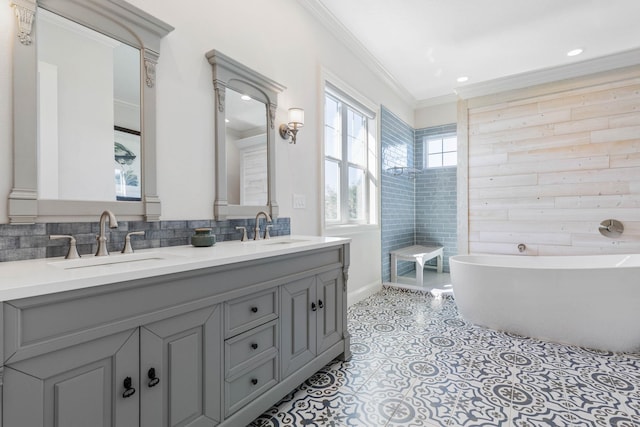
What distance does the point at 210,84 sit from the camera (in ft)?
6.77

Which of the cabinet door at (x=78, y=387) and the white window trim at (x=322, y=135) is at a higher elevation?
the white window trim at (x=322, y=135)

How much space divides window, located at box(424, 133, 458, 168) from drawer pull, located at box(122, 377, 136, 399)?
5045mm

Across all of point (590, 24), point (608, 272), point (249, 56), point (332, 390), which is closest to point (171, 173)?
point (249, 56)

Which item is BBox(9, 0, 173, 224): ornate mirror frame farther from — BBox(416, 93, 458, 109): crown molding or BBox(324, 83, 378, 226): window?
BBox(416, 93, 458, 109): crown molding

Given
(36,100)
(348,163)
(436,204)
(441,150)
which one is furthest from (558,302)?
(36,100)

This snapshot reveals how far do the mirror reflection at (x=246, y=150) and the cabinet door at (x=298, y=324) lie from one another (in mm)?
801

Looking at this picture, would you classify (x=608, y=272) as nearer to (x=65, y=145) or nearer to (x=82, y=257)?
(x=82, y=257)

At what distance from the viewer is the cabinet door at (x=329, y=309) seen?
6.64ft

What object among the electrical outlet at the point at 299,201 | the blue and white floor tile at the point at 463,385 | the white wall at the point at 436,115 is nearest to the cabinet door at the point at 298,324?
the blue and white floor tile at the point at 463,385

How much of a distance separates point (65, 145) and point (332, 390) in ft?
6.27

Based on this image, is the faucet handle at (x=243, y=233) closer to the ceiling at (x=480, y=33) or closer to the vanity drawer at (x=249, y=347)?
the vanity drawer at (x=249, y=347)

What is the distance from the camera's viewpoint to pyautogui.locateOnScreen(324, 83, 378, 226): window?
3543mm

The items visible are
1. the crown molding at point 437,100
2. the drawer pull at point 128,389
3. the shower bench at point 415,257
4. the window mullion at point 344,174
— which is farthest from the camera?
the crown molding at point 437,100

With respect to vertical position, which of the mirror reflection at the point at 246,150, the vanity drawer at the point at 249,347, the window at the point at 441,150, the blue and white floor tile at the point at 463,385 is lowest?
the blue and white floor tile at the point at 463,385
